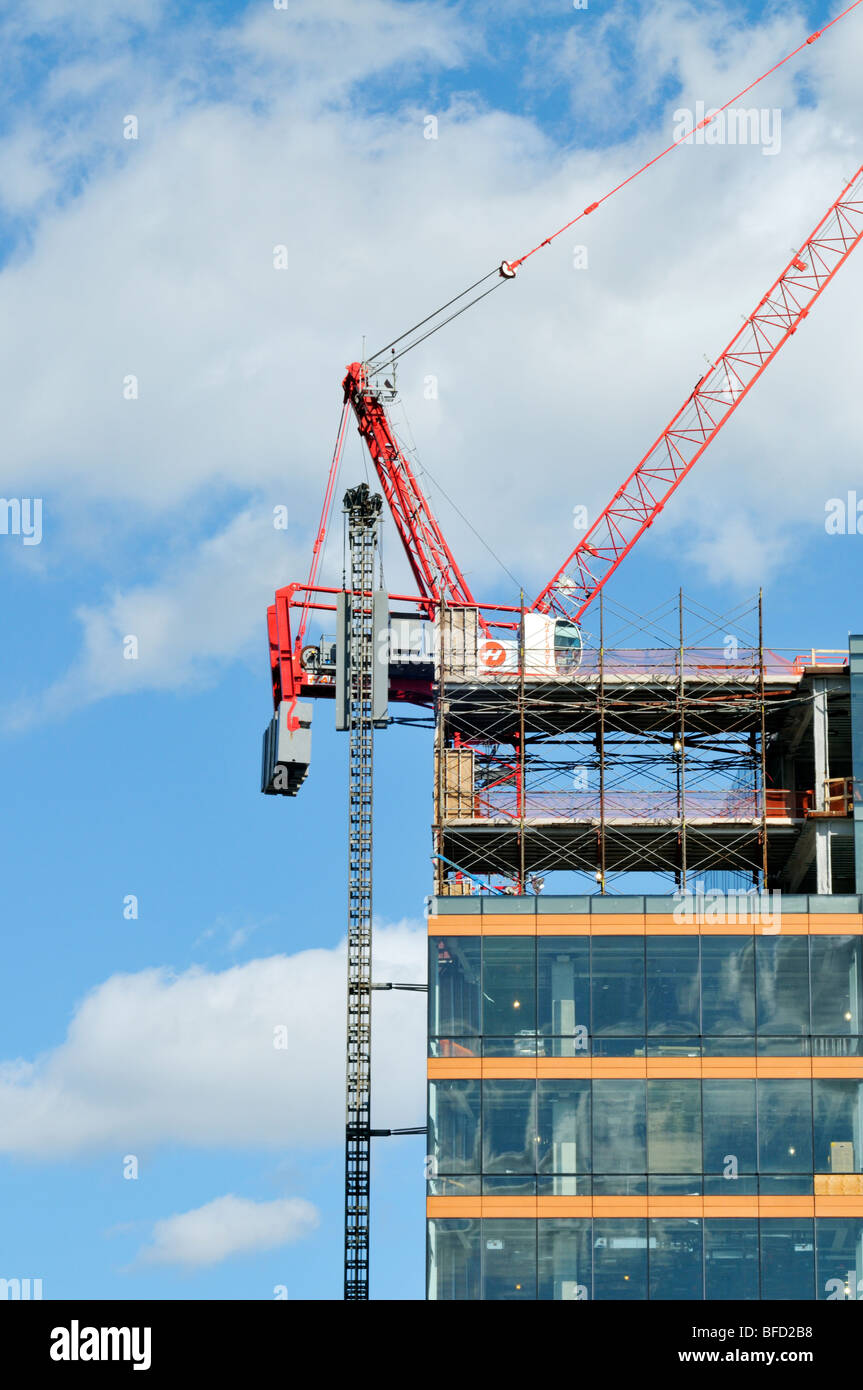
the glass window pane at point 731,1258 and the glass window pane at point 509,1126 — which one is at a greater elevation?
the glass window pane at point 509,1126

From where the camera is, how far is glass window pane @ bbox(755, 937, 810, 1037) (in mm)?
100562

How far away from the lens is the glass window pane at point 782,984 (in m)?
101

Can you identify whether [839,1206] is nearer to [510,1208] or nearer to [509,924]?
[510,1208]

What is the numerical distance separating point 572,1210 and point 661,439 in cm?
6087

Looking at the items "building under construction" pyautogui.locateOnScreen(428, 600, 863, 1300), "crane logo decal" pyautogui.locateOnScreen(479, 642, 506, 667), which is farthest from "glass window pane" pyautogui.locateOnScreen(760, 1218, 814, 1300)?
"crane logo decal" pyautogui.locateOnScreen(479, 642, 506, 667)

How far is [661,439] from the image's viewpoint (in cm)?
14500

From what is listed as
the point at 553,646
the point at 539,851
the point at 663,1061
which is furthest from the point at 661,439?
the point at 663,1061

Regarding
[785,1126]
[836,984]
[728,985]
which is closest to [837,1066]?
[785,1126]

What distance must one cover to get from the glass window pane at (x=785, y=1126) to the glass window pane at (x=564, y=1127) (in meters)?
7.37

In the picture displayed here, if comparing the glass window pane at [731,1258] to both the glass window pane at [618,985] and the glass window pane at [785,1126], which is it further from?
the glass window pane at [618,985]

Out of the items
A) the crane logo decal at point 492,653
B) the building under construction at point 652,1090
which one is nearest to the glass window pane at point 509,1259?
the building under construction at point 652,1090

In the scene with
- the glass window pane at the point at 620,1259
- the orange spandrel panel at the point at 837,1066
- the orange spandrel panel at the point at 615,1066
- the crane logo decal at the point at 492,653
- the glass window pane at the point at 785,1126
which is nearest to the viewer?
the glass window pane at the point at 620,1259

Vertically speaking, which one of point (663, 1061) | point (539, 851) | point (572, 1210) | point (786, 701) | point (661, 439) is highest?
point (661, 439)
